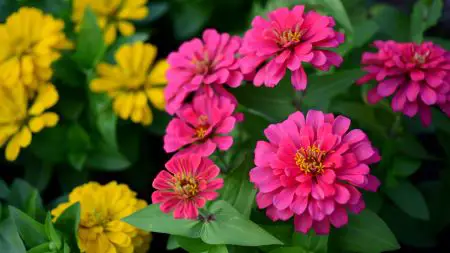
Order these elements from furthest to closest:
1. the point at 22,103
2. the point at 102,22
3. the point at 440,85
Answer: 1. the point at 102,22
2. the point at 22,103
3. the point at 440,85

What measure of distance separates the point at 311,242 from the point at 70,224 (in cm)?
39

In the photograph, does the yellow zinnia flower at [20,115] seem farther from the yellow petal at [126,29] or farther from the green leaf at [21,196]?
the yellow petal at [126,29]

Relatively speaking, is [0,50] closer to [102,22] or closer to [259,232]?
[102,22]

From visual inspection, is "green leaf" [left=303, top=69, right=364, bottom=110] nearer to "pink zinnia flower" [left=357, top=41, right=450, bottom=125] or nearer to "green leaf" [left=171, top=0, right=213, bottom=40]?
"pink zinnia flower" [left=357, top=41, right=450, bottom=125]

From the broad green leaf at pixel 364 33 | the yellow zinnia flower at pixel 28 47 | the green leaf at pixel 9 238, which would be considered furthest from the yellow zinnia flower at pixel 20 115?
the broad green leaf at pixel 364 33

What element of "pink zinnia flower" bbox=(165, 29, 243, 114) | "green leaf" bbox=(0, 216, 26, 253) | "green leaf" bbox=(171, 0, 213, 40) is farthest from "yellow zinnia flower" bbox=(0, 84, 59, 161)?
"green leaf" bbox=(171, 0, 213, 40)

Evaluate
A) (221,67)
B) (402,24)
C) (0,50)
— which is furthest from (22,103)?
(402,24)

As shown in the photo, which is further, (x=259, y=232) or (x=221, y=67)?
(x=221, y=67)

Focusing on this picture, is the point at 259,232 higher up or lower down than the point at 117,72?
lower down

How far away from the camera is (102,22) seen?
124 centimetres

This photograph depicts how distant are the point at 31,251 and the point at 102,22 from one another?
543mm

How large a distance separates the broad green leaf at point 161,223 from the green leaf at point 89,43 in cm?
45

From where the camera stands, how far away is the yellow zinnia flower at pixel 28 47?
1.08 meters

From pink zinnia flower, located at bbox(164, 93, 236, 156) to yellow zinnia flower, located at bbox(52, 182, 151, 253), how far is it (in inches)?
6.3
